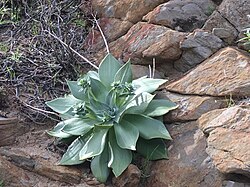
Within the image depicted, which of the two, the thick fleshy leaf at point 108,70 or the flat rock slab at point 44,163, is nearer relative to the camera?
the flat rock slab at point 44,163

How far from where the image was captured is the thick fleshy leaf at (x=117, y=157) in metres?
2.64

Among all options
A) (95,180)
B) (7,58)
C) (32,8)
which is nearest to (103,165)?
(95,180)

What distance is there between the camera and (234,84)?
283 cm

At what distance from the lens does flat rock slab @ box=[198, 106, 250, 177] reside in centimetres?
241

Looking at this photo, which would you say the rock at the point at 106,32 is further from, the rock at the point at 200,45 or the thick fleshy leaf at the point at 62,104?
the thick fleshy leaf at the point at 62,104

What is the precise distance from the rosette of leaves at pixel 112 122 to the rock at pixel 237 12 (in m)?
0.72

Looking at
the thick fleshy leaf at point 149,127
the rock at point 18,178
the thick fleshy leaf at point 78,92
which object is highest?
the thick fleshy leaf at point 78,92

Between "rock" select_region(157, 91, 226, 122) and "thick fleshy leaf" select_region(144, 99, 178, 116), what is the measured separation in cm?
6

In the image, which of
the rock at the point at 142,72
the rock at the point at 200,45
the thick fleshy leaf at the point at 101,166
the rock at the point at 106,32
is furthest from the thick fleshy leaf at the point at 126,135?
the rock at the point at 106,32

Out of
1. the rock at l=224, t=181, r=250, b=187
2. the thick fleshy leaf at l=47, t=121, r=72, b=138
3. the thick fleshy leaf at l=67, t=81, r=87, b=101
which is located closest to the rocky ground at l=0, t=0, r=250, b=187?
the rock at l=224, t=181, r=250, b=187

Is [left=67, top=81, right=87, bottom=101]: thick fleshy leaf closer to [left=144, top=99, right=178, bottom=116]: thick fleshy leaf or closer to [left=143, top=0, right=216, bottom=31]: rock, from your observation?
[left=144, top=99, right=178, bottom=116]: thick fleshy leaf

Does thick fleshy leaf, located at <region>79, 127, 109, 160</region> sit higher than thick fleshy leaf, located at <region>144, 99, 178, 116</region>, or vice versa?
thick fleshy leaf, located at <region>144, 99, 178, 116</region>

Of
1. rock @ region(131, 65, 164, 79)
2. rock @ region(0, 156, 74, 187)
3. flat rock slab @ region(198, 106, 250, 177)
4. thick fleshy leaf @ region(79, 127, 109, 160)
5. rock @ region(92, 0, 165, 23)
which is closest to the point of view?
flat rock slab @ region(198, 106, 250, 177)

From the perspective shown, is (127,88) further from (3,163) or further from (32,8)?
(32,8)
